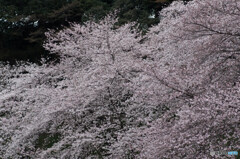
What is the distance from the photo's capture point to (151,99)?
469 cm

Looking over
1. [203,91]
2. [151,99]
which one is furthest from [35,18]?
[203,91]

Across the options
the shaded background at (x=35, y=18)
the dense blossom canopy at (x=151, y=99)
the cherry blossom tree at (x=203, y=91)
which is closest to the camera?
the cherry blossom tree at (x=203, y=91)

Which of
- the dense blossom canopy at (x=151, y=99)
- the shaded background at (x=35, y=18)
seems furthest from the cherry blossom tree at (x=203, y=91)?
the shaded background at (x=35, y=18)

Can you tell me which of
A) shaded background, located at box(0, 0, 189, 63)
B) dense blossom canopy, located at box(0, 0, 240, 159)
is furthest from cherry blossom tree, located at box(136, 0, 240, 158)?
shaded background, located at box(0, 0, 189, 63)

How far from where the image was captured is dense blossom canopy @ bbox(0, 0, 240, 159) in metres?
3.80

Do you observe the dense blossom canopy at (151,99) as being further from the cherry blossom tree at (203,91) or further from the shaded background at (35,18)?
A: the shaded background at (35,18)

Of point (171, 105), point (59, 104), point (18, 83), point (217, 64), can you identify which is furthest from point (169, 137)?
point (18, 83)

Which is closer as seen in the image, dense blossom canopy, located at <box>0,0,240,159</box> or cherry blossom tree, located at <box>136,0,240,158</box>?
cherry blossom tree, located at <box>136,0,240,158</box>

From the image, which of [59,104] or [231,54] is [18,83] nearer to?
[59,104]

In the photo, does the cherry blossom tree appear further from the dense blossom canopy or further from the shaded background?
the shaded background

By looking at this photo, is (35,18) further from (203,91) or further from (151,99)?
(203,91)

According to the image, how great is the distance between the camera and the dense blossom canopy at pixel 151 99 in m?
3.80

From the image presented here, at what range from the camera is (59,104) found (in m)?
6.30

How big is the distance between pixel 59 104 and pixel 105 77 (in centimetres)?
137
